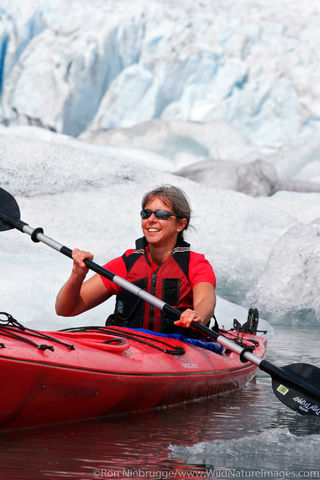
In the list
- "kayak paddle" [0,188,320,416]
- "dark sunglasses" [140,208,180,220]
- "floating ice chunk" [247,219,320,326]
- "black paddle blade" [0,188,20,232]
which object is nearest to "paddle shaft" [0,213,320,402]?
"kayak paddle" [0,188,320,416]

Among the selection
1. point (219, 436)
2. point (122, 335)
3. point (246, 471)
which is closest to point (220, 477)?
point (246, 471)

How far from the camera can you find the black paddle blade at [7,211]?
3207 mm

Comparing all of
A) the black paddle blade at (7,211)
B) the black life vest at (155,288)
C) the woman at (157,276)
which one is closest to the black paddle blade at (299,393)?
the woman at (157,276)

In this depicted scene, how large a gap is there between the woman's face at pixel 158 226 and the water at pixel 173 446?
715mm

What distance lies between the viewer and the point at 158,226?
2811 millimetres

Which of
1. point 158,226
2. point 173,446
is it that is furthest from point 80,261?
point 173,446

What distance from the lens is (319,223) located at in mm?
7039

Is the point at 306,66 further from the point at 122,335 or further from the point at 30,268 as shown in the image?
the point at 122,335

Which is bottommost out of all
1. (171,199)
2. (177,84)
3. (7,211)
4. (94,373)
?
(94,373)

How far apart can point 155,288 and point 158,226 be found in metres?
0.27

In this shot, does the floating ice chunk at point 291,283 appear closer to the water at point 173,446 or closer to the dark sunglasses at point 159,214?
the water at point 173,446

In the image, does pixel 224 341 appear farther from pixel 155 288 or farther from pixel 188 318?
pixel 155 288

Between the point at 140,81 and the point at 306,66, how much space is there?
4.18 meters

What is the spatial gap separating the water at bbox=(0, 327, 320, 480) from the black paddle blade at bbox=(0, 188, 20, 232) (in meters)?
1.13
